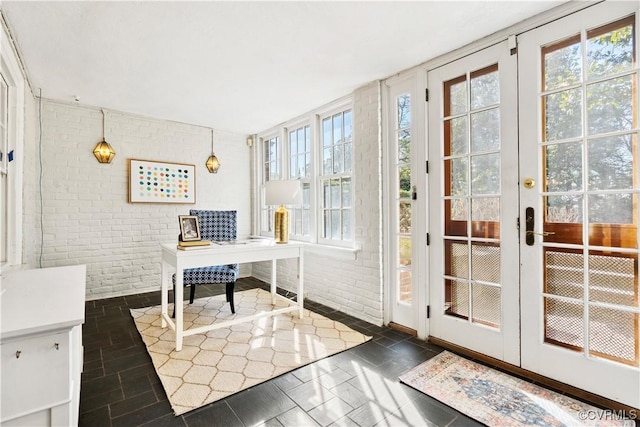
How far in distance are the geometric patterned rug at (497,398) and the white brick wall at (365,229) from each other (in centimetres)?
94

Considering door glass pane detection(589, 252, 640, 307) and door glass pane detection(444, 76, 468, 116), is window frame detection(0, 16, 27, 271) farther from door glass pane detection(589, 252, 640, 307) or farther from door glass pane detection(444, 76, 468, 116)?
door glass pane detection(589, 252, 640, 307)

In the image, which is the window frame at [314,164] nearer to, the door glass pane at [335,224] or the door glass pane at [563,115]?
the door glass pane at [335,224]

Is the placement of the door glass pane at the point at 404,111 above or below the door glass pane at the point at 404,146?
above

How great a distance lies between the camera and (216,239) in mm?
3662

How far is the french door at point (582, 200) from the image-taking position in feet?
5.78

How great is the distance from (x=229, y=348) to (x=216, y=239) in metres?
1.45

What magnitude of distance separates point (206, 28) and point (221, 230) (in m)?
2.19

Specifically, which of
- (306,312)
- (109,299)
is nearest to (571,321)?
(306,312)

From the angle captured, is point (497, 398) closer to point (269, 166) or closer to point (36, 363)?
point (36, 363)

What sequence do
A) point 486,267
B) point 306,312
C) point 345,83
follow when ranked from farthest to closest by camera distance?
point 306,312, point 345,83, point 486,267

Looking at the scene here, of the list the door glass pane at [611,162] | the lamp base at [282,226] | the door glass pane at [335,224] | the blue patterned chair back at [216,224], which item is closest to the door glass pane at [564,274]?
the door glass pane at [611,162]

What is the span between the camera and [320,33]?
2213 millimetres

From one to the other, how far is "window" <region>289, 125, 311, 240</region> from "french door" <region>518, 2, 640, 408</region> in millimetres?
2522

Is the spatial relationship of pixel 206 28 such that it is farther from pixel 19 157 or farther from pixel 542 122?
pixel 542 122
